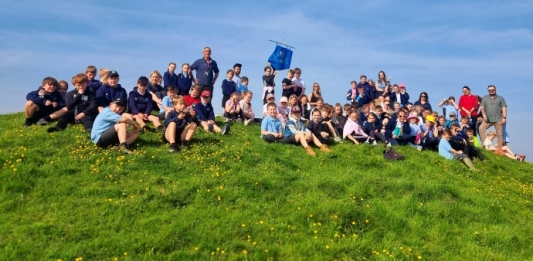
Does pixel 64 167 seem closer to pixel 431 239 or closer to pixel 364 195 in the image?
pixel 364 195

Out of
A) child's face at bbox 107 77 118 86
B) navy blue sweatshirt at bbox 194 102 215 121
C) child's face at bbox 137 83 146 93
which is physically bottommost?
navy blue sweatshirt at bbox 194 102 215 121

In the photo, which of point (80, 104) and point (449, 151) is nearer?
point (80, 104)

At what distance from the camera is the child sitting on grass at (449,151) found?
15.6m

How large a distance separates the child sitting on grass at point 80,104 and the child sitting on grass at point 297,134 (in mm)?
5842

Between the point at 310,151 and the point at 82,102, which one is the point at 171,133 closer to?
the point at 82,102

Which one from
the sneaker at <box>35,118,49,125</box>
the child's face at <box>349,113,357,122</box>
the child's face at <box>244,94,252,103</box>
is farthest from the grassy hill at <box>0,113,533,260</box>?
the child's face at <box>244,94,252,103</box>

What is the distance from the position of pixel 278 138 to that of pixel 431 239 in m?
6.67

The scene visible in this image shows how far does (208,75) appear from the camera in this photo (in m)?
18.6

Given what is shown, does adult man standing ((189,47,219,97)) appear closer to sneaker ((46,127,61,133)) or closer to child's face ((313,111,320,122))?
child's face ((313,111,320,122))

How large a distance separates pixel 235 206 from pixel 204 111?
6.54 m

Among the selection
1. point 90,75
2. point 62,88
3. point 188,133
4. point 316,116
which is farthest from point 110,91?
point 316,116

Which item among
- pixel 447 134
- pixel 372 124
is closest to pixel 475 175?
pixel 447 134

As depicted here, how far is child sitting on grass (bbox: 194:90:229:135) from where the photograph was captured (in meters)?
15.2

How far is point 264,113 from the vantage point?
1738 cm
